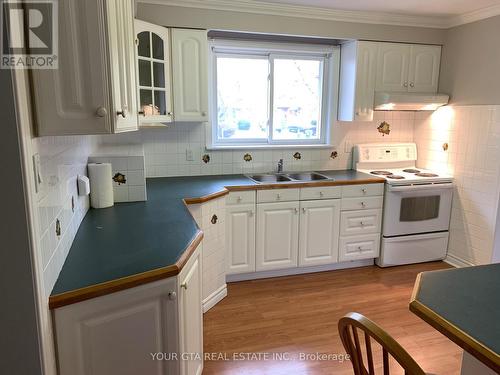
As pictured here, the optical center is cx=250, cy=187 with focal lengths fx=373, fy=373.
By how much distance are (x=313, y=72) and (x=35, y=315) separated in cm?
338

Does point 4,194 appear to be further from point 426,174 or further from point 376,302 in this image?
point 426,174

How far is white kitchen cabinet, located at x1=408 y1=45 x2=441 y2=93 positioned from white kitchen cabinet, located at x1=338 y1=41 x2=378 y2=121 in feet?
1.41

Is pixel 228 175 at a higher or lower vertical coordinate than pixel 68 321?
higher

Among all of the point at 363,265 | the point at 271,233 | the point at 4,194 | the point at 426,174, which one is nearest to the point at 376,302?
the point at 363,265

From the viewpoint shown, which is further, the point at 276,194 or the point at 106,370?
the point at 276,194

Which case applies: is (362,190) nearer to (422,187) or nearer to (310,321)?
(422,187)

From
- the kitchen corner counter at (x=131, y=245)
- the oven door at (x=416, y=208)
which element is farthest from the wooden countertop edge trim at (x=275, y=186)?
the oven door at (x=416, y=208)

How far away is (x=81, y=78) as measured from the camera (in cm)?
136

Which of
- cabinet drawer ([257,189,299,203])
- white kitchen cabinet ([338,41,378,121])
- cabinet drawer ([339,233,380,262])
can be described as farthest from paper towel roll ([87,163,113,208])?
white kitchen cabinet ([338,41,378,121])

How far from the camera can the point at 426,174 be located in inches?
146

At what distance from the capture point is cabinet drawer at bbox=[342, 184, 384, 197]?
132 inches

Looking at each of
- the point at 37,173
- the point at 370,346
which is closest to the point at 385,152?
the point at 370,346

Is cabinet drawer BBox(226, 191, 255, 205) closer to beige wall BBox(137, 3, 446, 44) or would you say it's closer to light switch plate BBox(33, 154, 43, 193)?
beige wall BBox(137, 3, 446, 44)

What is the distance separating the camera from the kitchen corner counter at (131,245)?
135 centimetres
